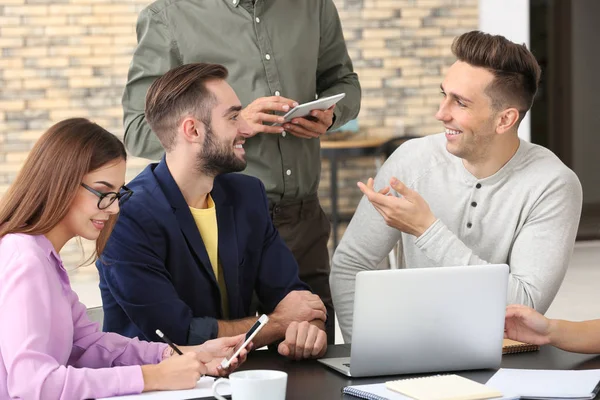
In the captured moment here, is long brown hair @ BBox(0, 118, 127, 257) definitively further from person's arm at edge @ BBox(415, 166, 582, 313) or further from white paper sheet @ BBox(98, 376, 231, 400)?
person's arm at edge @ BBox(415, 166, 582, 313)

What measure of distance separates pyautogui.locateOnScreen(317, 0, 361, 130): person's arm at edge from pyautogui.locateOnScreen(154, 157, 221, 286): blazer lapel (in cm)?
90

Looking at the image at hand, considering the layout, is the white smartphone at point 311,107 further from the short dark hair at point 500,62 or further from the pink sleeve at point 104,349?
the pink sleeve at point 104,349

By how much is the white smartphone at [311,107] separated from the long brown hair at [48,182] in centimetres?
95

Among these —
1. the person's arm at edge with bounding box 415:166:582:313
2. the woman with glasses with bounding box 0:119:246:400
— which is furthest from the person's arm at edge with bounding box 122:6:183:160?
the person's arm at edge with bounding box 415:166:582:313

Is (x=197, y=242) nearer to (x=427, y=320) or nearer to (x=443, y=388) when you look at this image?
(x=427, y=320)

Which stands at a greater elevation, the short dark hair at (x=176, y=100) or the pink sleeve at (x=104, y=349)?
the short dark hair at (x=176, y=100)

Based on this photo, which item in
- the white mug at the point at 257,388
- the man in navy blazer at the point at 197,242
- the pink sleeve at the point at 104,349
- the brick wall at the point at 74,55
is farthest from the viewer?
the brick wall at the point at 74,55

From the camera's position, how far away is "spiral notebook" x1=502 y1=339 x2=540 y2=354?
196 centimetres

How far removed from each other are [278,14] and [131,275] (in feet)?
3.72

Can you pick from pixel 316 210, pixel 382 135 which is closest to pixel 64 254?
pixel 382 135

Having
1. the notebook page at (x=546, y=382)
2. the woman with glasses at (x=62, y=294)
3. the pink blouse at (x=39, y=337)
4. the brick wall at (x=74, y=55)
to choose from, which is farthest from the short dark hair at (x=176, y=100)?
the brick wall at (x=74, y=55)

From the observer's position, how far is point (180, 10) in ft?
9.30

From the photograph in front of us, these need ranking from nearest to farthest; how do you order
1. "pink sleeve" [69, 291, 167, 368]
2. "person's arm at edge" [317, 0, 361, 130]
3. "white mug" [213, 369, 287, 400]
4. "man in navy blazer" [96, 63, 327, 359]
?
"white mug" [213, 369, 287, 400]
"pink sleeve" [69, 291, 167, 368]
"man in navy blazer" [96, 63, 327, 359]
"person's arm at edge" [317, 0, 361, 130]

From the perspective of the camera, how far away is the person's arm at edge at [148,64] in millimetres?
2807
